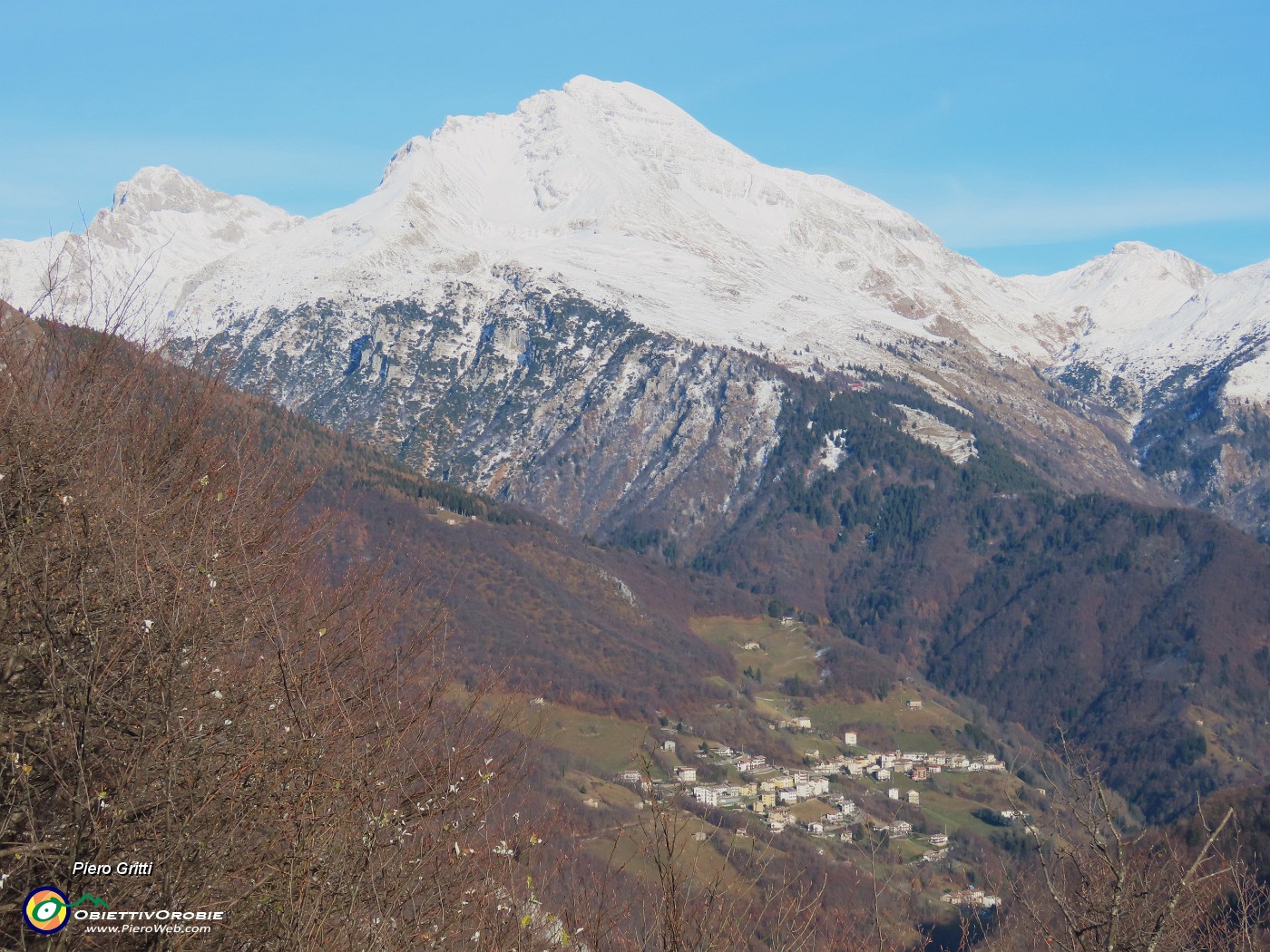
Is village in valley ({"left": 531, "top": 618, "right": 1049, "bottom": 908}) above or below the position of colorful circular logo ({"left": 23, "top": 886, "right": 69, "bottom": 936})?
below

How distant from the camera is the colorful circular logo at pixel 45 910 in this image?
1100 cm

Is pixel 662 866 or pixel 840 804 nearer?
pixel 662 866

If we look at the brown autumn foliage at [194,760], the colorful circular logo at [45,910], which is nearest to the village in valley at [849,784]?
the brown autumn foliage at [194,760]

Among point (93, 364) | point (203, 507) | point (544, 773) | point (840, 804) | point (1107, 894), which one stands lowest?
point (840, 804)

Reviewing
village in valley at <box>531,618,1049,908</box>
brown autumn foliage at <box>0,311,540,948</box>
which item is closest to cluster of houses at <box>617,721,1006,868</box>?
village in valley at <box>531,618,1049,908</box>

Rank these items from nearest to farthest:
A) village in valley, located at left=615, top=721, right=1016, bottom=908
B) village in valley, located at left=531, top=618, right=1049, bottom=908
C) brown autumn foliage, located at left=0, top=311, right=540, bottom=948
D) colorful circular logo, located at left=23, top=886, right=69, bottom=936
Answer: colorful circular logo, located at left=23, top=886, right=69, bottom=936 < brown autumn foliage, located at left=0, top=311, right=540, bottom=948 < village in valley, located at left=531, top=618, right=1049, bottom=908 < village in valley, located at left=615, top=721, right=1016, bottom=908

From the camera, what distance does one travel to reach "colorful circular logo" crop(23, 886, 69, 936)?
11000mm

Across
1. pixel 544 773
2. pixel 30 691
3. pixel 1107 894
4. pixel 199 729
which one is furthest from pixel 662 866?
pixel 544 773

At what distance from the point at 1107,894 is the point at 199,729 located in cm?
1408

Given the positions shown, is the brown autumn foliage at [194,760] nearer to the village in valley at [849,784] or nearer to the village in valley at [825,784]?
the village in valley at [849,784]

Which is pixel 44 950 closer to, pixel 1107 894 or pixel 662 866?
pixel 662 866

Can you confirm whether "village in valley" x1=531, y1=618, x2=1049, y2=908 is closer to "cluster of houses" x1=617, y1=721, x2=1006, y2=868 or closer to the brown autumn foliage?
"cluster of houses" x1=617, y1=721, x2=1006, y2=868

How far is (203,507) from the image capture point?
20.1m

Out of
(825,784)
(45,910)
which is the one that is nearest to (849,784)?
(825,784)
